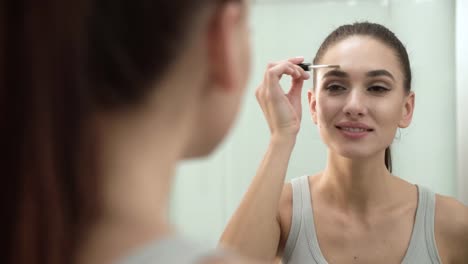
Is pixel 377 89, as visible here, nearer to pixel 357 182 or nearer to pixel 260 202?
pixel 357 182

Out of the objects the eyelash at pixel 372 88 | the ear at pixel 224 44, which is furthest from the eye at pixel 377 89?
the ear at pixel 224 44

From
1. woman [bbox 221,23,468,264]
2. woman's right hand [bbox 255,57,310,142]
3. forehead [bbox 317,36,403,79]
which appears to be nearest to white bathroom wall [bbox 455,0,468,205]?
woman [bbox 221,23,468,264]

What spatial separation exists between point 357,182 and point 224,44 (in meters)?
0.91

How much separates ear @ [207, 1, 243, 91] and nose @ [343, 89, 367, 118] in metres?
0.76

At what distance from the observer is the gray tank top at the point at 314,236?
1.13 meters

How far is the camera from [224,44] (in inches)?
14.1

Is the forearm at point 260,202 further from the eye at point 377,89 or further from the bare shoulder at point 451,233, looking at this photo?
the bare shoulder at point 451,233

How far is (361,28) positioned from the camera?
1181 millimetres

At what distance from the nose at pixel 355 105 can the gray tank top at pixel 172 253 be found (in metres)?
0.82

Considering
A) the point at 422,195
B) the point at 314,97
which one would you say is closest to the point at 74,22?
the point at 314,97

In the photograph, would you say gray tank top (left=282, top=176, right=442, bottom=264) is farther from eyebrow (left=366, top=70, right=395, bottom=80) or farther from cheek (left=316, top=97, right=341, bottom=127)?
eyebrow (left=366, top=70, right=395, bottom=80)

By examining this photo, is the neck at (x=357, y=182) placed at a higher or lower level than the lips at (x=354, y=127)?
lower

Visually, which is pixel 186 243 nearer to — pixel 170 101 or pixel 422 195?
pixel 170 101

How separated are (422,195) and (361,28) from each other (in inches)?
15.6
